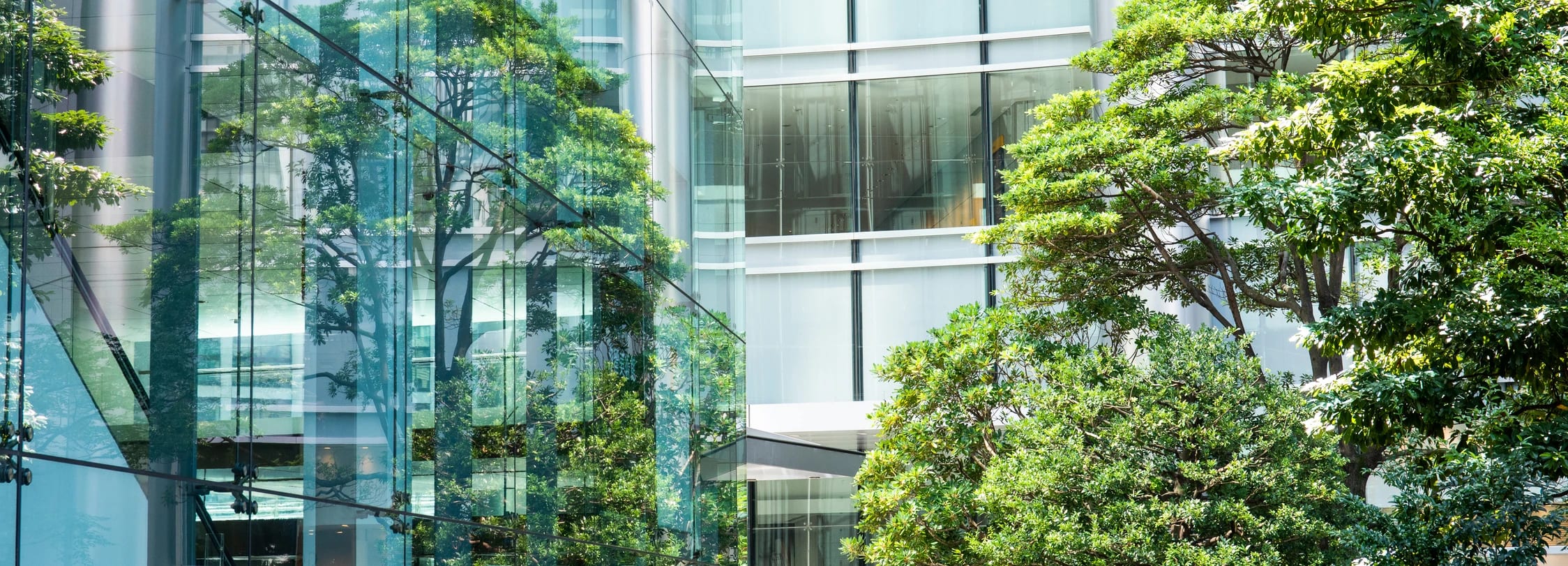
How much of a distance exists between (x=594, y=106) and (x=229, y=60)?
4.79m

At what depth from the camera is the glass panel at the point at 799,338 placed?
78.2 feet

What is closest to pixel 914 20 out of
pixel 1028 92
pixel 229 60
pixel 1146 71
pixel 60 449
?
pixel 1028 92

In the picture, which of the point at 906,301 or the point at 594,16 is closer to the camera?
the point at 594,16

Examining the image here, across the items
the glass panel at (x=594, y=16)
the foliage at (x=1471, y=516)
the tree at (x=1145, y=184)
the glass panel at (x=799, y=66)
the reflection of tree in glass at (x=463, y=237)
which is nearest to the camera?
the reflection of tree in glass at (x=463, y=237)

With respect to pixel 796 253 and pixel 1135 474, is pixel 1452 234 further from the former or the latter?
pixel 796 253

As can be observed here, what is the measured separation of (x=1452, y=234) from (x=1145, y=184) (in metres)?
7.66

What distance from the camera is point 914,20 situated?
24359 mm

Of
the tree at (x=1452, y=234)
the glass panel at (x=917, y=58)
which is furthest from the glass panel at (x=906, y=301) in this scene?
the tree at (x=1452, y=234)

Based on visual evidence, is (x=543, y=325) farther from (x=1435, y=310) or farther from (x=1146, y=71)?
(x=1146, y=71)

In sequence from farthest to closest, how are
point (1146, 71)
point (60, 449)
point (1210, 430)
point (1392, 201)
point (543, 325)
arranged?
1. point (1146, 71)
2. point (1210, 430)
3. point (543, 325)
4. point (1392, 201)
5. point (60, 449)

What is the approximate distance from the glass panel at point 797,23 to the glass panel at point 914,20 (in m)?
0.32

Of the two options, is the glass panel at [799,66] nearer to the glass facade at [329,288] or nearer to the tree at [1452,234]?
the glass facade at [329,288]

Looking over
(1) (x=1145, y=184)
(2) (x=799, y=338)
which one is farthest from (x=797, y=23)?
(1) (x=1145, y=184)

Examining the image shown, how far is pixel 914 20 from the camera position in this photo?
2436 centimetres
